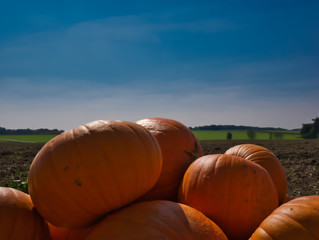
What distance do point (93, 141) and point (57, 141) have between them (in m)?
0.25

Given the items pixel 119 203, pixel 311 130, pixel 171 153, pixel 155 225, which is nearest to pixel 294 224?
pixel 155 225

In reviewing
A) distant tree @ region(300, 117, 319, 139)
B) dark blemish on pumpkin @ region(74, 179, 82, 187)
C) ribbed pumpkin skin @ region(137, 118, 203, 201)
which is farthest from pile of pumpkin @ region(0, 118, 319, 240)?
distant tree @ region(300, 117, 319, 139)

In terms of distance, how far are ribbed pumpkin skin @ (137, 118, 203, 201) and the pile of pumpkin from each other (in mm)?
403

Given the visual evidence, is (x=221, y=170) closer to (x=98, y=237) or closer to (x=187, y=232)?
(x=187, y=232)

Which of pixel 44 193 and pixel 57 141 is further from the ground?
pixel 57 141

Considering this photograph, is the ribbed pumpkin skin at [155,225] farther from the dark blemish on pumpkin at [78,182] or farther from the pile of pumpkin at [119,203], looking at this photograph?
the dark blemish on pumpkin at [78,182]

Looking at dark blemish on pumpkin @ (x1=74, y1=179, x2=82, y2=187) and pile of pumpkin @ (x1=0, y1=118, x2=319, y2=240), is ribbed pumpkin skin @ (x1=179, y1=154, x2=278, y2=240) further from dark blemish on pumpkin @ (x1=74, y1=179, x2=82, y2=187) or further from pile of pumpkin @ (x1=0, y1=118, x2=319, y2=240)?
dark blemish on pumpkin @ (x1=74, y1=179, x2=82, y2=187)

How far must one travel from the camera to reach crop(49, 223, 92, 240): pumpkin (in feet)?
5.93

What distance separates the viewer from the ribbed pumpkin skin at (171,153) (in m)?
2.43

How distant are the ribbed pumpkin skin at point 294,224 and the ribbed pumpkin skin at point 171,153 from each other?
3.04 ft

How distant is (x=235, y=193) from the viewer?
205cm

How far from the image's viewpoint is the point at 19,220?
1763 mm

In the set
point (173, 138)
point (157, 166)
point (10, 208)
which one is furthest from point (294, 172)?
point (10, 208)

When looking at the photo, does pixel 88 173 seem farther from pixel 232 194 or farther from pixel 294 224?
pixel 294 224
